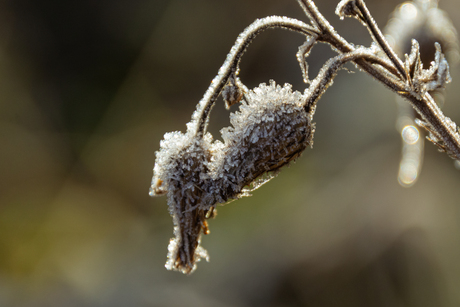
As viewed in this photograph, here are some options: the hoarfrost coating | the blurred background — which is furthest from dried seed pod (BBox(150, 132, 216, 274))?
the blurred background

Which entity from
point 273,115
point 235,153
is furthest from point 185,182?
point 273,115

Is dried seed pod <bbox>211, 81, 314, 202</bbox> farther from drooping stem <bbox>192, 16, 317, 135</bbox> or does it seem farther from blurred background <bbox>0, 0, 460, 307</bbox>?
blurred background <bbox>0, 0, 460, 307</bbox>

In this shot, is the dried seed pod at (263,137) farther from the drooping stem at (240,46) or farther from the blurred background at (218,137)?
the blurred background at (218,137)

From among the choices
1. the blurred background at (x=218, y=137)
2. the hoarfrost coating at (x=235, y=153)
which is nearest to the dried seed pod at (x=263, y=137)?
the hoarfrost coating at (x=235, y=153)

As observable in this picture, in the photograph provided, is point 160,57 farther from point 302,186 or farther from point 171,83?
point 302,186

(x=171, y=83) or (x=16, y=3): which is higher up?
Answer: (x=16, y=3)

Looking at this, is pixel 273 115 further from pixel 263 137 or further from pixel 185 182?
pixel 185 182

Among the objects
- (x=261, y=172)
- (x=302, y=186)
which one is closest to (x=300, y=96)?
(x=261, y=172)
